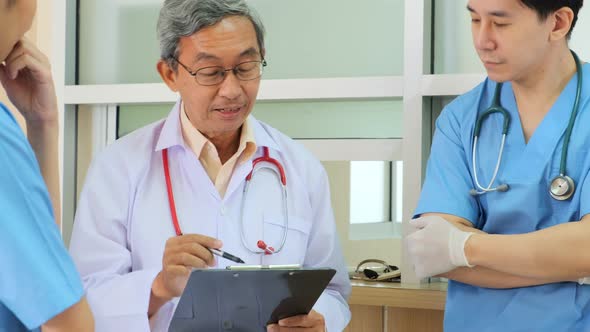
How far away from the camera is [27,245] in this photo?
1.00 meters

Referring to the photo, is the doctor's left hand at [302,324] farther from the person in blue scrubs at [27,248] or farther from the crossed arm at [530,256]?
the person in blue scrubs at [27,248]

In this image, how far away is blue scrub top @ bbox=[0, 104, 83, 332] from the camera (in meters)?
1.00

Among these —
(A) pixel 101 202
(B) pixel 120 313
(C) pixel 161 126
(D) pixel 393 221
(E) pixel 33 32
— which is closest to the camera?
(B) pixel 120 313

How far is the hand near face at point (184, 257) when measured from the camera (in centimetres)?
163

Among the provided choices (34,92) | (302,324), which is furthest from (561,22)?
(34,92)

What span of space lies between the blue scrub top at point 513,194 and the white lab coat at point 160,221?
28 cm

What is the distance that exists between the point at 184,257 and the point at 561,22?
0.95m

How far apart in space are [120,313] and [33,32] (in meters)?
1.66

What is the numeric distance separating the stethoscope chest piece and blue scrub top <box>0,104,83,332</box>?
107cm

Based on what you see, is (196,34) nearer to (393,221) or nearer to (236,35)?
(236,35)

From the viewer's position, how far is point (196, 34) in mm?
1832

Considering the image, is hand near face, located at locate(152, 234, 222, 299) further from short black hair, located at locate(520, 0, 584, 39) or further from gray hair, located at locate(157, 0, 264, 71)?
short black hair, located at locate(520, 0, 584, 39)

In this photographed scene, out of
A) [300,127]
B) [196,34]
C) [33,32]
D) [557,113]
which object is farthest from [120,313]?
[33,32]

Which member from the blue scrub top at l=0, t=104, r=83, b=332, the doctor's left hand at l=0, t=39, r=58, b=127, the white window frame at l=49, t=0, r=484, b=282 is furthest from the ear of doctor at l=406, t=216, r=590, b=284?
the blue scrub top at l=0, t=104, r=83, b=332
